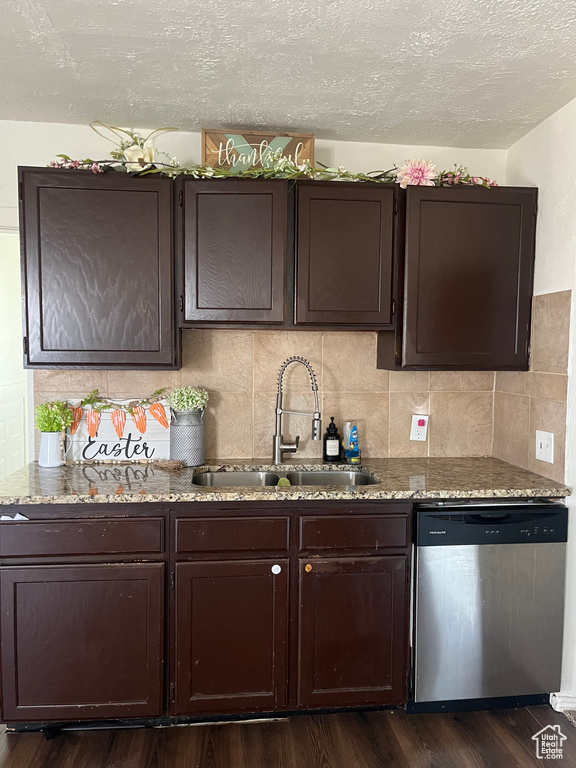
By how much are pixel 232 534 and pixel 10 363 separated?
2778 mm

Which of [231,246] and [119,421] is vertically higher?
[231,246]

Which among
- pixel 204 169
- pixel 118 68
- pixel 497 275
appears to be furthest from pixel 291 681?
pixel 118 68

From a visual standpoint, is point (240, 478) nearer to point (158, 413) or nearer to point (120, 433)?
point (158, 413)

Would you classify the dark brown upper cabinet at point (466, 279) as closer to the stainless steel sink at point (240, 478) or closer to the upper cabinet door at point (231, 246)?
the upper cabinet door at point (231, 246)

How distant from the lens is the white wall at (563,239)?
231 centimetres

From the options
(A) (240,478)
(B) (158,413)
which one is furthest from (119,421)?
(A) (240,478)

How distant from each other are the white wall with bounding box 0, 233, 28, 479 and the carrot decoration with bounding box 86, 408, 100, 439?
5.28 feet

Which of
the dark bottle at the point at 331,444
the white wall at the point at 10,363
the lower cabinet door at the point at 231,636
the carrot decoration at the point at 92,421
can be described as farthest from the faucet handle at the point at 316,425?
the white wall at the point at 10,363

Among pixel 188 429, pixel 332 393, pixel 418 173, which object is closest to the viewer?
pixel 418 173

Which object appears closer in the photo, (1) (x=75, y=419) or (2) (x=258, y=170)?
(2) (x=258, y=170)

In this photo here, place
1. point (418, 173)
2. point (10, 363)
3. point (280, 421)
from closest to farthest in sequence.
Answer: point (418, 173) → point (280, 421) → point (10, 363)

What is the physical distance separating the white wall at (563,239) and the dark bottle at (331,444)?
102cm

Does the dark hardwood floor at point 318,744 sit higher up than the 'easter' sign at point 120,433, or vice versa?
the 'easter' sign at point 120,433

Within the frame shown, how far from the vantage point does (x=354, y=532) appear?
2.23 meters
